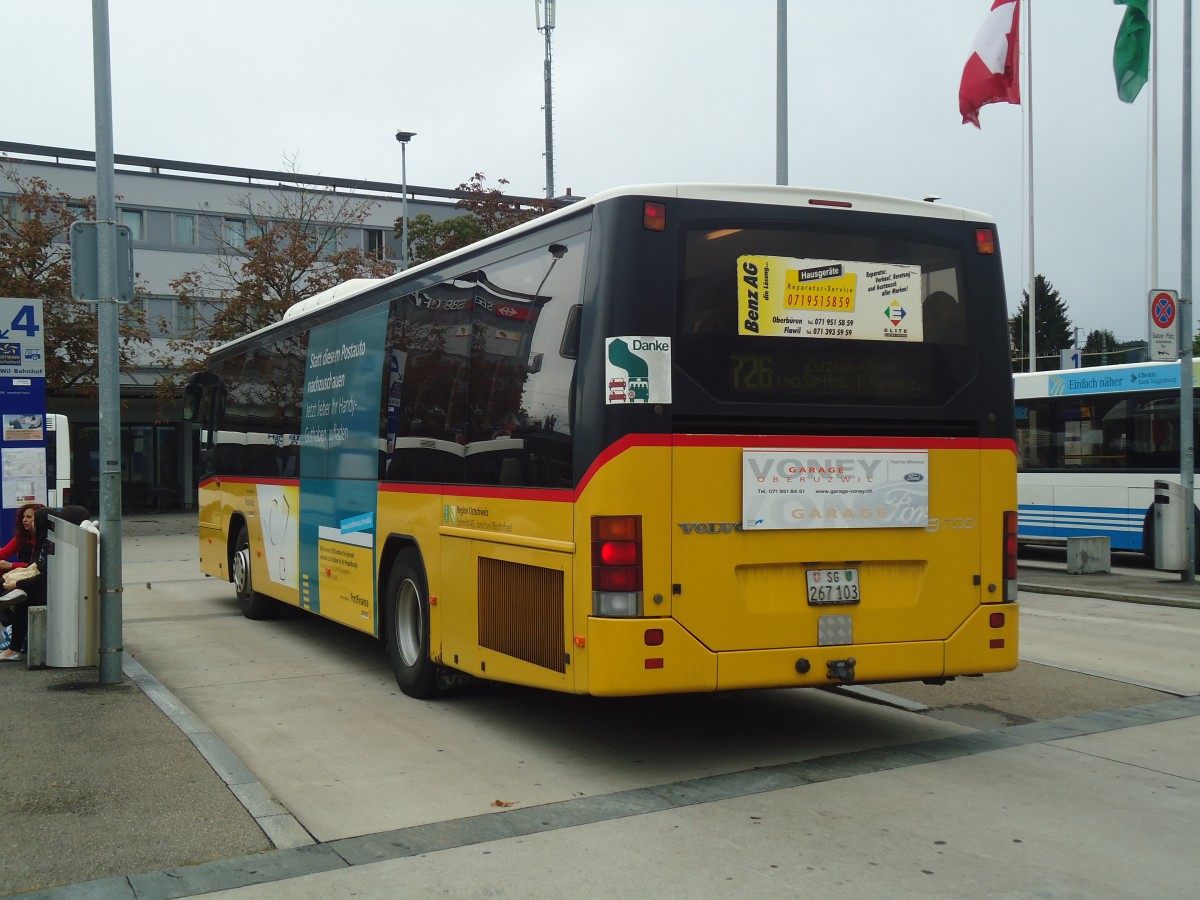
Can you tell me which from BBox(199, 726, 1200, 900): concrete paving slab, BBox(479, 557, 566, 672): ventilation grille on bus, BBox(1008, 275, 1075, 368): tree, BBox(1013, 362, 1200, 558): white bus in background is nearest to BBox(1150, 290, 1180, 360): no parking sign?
BBox(1013, 362, 1200, 558): white bus in background

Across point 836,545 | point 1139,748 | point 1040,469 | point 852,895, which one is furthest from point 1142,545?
point 852,895

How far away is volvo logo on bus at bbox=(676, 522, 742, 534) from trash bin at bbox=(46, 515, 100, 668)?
5.18 metres

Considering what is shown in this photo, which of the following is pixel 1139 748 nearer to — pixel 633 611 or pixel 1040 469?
pixel 633 611

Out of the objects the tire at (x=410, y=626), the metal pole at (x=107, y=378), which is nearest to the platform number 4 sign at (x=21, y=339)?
the metal pole at (x=107, y=378)

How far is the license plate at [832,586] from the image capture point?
671 cm

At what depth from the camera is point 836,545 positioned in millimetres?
6750

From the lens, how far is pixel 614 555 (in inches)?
249

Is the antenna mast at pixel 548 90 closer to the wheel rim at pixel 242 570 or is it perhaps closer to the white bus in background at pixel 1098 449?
the white bus in background at pixel 1098 449

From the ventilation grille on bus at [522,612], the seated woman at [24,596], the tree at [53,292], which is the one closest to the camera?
the ventilation grille on bus at [522,612]

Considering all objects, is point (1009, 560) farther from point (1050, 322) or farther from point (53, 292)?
point (1050, 322)

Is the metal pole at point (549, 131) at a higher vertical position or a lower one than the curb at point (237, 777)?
higher

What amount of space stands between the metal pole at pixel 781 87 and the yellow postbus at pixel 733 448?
9.92 meters

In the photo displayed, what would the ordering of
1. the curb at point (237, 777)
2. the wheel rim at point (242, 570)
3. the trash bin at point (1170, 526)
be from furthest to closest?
the trash bin at point (1170, 526) → the wheel rim at point (242, 570) → the curb at point (237, 777)

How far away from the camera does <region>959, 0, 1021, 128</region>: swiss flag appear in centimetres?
2145
